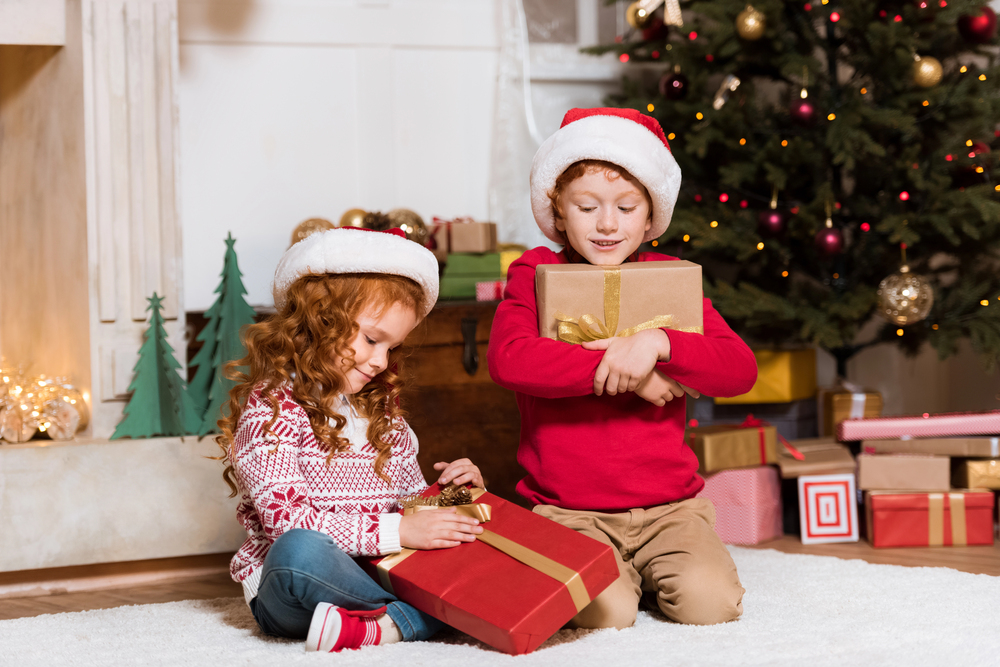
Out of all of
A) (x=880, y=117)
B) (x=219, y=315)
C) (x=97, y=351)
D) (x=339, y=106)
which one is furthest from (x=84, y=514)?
(x=880, y=117)

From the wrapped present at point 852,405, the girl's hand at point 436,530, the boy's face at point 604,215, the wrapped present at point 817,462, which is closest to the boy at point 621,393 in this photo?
the boy's face at point 604,215

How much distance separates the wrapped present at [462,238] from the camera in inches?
98.2

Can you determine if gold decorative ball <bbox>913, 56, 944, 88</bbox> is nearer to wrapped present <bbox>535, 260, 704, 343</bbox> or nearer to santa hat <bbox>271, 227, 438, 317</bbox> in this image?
wrapped present <bbox>535, 260, 704, 343</bbox>

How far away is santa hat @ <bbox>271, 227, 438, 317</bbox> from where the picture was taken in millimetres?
1458

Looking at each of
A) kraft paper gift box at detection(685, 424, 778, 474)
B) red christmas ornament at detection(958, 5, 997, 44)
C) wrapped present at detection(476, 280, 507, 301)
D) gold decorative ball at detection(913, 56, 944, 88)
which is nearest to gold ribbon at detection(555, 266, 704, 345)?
kraft paper gift box at detection(685, 424, 778, 474)

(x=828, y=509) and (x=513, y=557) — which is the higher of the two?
(x=513, y=557)

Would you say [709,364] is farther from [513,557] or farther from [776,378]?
[776,378]

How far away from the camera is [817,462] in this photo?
2.24m

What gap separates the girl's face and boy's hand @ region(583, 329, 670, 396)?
1.11ft

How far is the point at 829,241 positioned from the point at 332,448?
4.98 ft

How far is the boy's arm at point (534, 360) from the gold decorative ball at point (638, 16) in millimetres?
1315

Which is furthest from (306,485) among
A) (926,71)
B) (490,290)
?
(926,71)

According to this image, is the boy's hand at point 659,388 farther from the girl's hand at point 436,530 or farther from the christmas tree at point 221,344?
the christmas tree at point 221,344

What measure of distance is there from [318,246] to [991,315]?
5.85 feet
